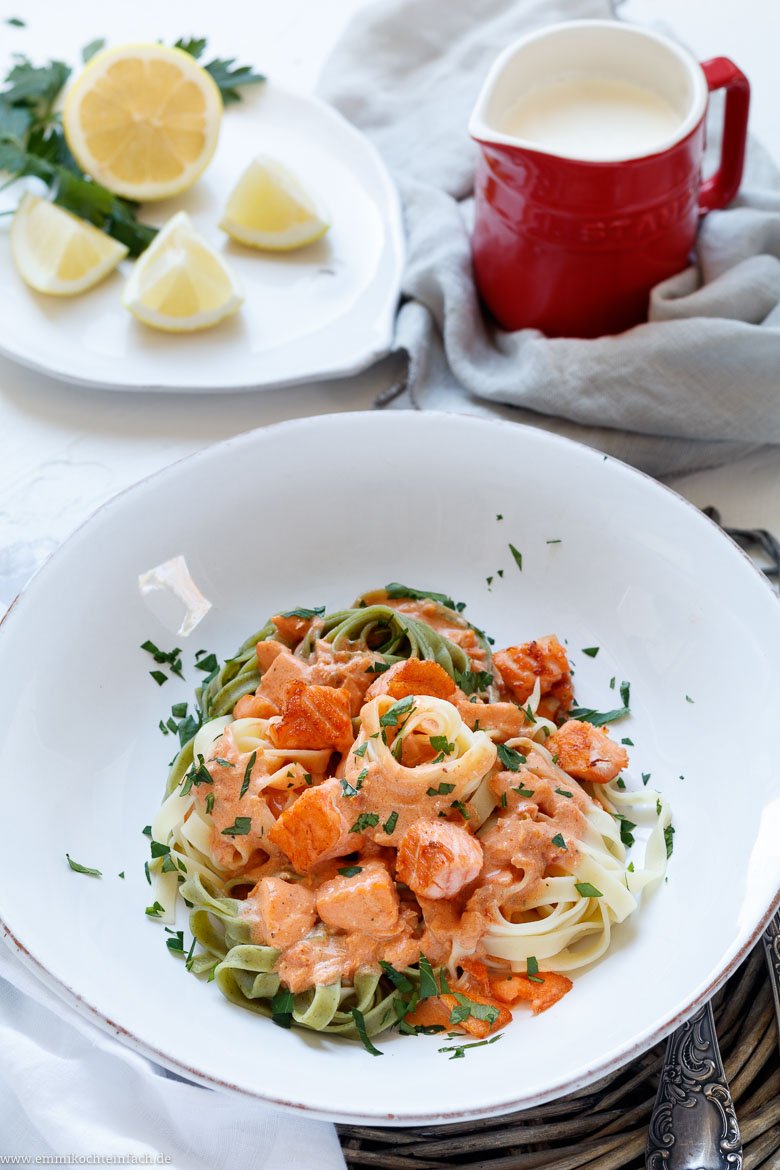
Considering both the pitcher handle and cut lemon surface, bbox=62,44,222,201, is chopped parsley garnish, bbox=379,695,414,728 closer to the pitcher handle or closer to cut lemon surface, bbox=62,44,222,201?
the pitcher handle

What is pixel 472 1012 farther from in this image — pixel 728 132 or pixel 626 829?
pixel 728 132

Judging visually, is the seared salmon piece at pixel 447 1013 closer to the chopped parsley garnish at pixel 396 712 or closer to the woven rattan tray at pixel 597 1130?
the woven rattan tray at pixel 597 1130

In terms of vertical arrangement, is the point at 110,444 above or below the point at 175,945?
above

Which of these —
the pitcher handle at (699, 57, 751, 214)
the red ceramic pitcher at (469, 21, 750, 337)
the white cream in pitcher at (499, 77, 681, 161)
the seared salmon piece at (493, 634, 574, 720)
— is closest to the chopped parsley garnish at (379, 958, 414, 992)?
the seared salmon piece at (493, 634, 574, 720)

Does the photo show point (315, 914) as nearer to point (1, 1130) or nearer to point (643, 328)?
point (1, 1130)

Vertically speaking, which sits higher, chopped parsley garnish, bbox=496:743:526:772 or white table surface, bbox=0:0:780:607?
chopped parsley garnish, bbox=496:743:526:772

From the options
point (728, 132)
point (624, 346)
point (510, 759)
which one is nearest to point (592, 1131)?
point (510, 759)

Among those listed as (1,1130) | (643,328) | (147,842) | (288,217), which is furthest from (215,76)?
(1,1130)
